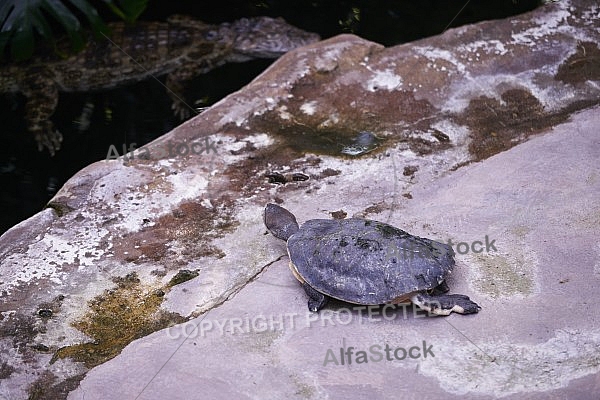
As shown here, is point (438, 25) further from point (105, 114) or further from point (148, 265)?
point (148, 265)

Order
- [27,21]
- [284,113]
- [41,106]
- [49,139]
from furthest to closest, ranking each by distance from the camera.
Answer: [41,106]
[49,139]
[27,21]
[284,113]

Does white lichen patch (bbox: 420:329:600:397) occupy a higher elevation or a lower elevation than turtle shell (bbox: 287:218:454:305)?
lower

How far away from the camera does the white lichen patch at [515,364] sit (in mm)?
2982

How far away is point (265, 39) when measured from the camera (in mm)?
7492

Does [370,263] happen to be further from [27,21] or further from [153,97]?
[153,97]

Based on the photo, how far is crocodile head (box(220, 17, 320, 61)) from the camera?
742 cm

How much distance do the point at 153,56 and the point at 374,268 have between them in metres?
4.71

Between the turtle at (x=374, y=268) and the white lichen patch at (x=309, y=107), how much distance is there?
172cm

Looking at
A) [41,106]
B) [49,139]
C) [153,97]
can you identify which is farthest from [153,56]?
[49,139]

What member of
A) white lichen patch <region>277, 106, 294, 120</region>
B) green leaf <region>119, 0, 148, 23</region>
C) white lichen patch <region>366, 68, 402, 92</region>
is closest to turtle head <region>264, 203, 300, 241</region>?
white lichen patch <region>277, 106, 294, 120</region>

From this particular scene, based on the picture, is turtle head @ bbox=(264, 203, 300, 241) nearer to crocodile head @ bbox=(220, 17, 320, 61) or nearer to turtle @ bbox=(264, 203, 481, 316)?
turtle @ bbox=(264, 203, 481, 316)

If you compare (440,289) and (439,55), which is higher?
(439,55)

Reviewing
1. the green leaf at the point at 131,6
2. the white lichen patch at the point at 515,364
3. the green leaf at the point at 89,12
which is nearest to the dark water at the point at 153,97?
the green leaf at the point at 131,6

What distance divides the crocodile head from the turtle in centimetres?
418
